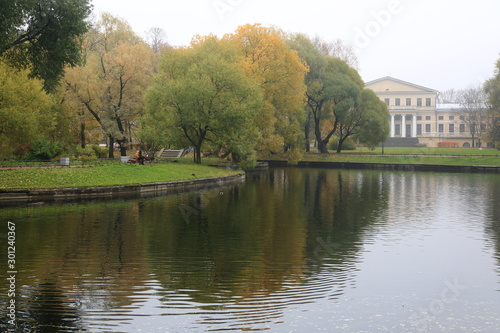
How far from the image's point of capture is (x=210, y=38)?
54344mm

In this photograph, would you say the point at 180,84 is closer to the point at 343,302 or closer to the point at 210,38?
the point at 210,38

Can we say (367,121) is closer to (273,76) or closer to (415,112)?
(273,76)

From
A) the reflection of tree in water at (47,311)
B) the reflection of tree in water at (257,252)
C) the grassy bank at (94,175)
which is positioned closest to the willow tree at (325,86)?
the grassy bank at (94,175)

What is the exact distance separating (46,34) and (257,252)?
23.1 m

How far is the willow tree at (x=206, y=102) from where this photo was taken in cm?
4909

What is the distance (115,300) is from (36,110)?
122 ft

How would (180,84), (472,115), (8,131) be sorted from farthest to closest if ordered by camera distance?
(472,115) → (180,84) → (8,131)

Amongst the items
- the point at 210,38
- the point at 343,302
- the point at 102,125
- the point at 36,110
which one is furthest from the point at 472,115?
the point at 343,302

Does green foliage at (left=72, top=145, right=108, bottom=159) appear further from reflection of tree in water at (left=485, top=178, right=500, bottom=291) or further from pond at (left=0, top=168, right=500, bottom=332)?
reflection of tree in water at (left=485, top=178, right=500, bottom=291)

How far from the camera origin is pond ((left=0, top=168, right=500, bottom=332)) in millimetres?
10891

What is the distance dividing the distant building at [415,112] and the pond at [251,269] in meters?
109

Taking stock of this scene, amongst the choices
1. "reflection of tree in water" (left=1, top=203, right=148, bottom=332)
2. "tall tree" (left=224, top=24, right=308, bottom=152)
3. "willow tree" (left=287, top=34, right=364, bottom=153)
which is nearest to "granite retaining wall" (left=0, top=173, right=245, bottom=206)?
"reflection of tree in water" (left=1, top=203, right=148, bottom=332)

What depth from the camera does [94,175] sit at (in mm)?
36500

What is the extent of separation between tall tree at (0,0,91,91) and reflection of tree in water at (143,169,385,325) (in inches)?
Answer: 476
